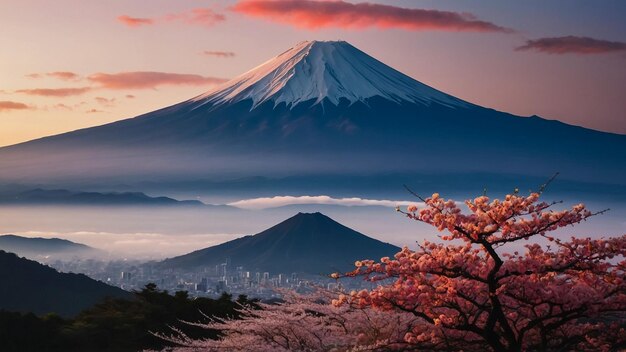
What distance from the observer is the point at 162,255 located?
130625 mm

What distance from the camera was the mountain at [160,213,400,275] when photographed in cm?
12150

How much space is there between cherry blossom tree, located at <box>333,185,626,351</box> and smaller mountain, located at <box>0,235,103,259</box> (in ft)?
335

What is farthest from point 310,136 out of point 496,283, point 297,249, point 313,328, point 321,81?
point 496,283

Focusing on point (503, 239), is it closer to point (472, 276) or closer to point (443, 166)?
point (472, 276)

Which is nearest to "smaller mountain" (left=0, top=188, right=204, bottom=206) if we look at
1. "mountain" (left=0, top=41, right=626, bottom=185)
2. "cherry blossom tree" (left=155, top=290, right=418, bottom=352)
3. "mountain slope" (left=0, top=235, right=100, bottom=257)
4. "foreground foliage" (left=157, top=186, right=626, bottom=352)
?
"mountain" (left=0, top=41, right=626, bottom=185)

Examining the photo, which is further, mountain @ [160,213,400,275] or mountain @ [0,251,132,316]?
mountain @ [160,213,400,275]

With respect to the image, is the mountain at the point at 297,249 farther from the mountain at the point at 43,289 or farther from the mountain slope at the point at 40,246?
the mountain at the point at 43,289

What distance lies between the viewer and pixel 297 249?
412 ft

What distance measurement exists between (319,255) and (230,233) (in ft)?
120

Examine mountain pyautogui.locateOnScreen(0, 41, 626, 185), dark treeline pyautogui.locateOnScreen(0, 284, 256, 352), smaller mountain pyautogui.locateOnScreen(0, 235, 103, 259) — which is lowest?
dark treeline pyautogui.locateOnScreen(0, 284, 256, 352)

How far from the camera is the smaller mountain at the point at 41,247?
377ft

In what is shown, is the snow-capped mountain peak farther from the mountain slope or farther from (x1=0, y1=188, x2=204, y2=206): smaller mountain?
the mountain slope

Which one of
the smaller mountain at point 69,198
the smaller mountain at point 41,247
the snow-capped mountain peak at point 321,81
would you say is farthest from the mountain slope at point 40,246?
the snow-capped mountain peak at point 321,81

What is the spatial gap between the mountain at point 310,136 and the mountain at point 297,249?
1097 cm
